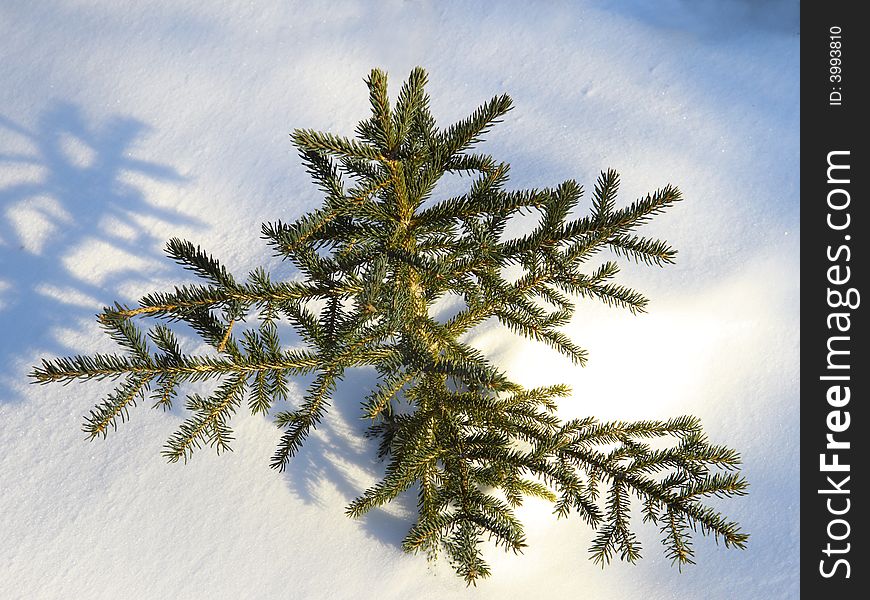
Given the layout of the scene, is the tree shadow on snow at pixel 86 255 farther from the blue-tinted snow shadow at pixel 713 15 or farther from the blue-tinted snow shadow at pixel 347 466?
the blue-tinted snow shadow at pixel 713 15

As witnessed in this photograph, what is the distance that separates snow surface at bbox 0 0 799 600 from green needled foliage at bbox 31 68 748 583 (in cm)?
40

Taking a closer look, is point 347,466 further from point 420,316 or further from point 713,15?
point 713,15

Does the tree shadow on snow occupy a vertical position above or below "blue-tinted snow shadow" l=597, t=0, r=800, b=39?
below

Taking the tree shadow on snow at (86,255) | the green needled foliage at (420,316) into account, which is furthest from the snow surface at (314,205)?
the green needled foliage at (420,316)

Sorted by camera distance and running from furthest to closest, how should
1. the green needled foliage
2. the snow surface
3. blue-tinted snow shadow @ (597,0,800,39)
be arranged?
blue-tinted snow shadow @ (597,0,800,39)
the snow surface
the green needled foliage

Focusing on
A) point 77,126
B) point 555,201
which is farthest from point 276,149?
point 555,201

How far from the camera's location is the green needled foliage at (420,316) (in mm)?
1098

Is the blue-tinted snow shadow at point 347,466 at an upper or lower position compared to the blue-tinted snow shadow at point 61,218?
lower

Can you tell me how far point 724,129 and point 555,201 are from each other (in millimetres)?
1280
